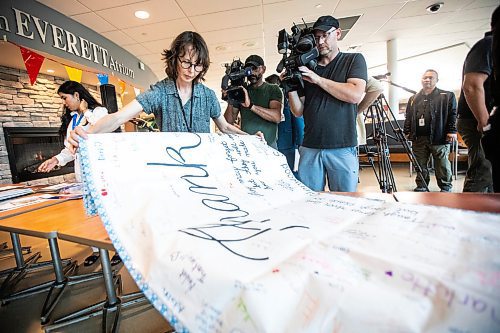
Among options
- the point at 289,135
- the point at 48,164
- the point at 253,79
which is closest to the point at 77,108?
the point at 48,164

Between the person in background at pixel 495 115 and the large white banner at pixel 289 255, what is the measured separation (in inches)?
18.0

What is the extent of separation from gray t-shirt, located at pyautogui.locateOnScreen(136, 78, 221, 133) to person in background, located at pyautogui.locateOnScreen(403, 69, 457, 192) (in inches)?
101

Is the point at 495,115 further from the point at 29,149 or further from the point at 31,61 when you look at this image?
the point at 29,149

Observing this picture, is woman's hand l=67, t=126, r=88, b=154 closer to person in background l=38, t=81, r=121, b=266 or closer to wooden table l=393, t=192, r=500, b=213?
wooden table l=393, t=192, r=500, b=213

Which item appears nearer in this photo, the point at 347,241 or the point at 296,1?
the point at 347,241

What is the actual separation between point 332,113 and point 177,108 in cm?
68

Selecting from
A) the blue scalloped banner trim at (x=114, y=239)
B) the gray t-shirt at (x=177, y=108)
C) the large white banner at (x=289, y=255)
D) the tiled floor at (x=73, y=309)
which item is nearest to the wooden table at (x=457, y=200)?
the large white banner at (x=289, y=255)

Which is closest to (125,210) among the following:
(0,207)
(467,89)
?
(0,207)

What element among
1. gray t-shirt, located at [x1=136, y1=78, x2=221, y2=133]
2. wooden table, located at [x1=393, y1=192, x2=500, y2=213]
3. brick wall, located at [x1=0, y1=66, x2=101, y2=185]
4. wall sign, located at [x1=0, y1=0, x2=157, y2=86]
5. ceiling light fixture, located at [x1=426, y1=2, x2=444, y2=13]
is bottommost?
wooden table, located at [x1=393, y1=192, x2=500, y2=213]

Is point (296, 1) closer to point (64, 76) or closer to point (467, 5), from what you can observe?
point (467, 5)

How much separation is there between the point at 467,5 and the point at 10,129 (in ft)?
22.4

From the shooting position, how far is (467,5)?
11.4ft
